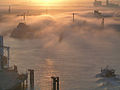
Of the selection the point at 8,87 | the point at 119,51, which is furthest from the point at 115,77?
the point at 119,51

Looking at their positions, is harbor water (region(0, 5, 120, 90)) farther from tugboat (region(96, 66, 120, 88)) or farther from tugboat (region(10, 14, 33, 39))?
tugboat (region(10, 14, 33, 39))

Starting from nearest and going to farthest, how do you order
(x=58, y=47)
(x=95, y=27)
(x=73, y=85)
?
(x=73, y=85) < (x=58, y=47) < (x=95, y=27)

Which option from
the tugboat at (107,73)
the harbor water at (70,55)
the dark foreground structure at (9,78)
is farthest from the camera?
the tugboat at (107,73)

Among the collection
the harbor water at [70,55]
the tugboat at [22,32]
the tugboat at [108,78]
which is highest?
the tugboat at [22,32]

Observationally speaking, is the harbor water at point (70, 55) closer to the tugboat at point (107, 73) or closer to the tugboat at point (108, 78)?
the tugboat at point (108, 78)

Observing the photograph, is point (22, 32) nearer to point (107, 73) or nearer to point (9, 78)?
point (107, 73)

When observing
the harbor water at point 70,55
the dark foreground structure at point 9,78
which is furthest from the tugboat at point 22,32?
the dark foreground structure at point 9,78

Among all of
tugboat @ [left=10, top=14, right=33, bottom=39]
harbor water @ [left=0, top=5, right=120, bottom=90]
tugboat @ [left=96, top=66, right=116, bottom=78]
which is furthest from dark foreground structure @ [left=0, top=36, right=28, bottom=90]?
tugboat @ [left=10, top=14, right=33, bottom=39]

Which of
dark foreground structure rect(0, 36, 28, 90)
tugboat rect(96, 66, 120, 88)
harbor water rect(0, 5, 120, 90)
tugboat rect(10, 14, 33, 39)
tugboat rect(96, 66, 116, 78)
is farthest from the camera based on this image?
tugboat rect(10, 14, 33, 39)

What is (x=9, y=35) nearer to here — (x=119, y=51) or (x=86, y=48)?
(x=86, y=48)

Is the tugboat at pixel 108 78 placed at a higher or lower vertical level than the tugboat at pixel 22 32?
lower

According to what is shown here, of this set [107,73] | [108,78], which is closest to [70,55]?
[107,73]
